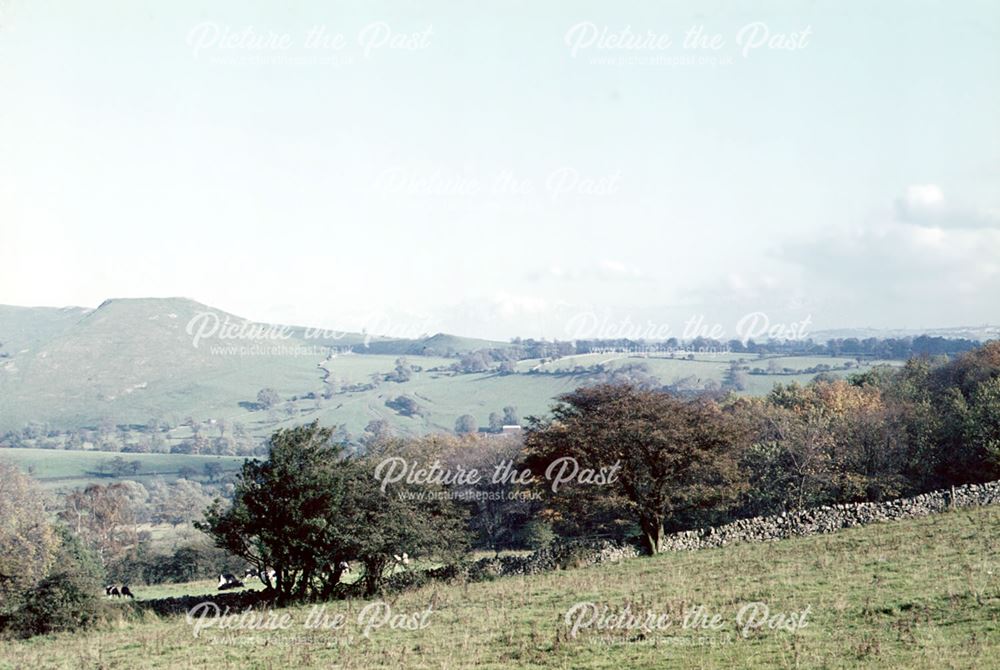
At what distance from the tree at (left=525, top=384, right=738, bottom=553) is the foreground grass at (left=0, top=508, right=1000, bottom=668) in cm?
719

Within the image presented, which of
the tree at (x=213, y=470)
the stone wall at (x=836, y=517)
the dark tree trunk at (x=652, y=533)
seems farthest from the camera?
the tree at (x=213, y=470)

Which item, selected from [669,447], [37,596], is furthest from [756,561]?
[37,596]

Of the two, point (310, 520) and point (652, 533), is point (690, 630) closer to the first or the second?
point (310, 520)

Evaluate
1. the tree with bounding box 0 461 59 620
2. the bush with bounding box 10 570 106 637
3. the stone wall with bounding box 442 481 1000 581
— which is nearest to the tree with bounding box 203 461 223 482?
the tree with bounding box 0 461 59 620

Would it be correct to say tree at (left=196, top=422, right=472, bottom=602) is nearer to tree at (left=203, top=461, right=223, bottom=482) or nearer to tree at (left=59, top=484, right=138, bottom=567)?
tree at (left=59, top=484, right=138, bottom=567)

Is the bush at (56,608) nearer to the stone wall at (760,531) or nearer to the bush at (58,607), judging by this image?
the bush at (58,607)

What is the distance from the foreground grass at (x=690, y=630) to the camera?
18.4 metres

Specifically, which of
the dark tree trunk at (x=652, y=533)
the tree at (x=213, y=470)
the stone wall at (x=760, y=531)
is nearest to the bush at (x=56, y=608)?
the stone wall at (x=760, y=531)

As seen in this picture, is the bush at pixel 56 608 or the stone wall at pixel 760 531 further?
the stone wall at pixel 760 531

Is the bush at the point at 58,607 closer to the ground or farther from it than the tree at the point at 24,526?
farther from it

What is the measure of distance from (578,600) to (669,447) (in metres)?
16.7

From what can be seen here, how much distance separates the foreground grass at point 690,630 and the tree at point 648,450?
7188mm

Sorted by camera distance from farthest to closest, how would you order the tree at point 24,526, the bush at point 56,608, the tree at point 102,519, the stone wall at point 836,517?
the tree at point 102,519 → the tree at point 24,526 → the stone wall at point 836,517 → the bush at point 56,608

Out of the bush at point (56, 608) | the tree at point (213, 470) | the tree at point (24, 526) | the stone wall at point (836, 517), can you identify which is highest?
the stone wall at point (836, 517)
